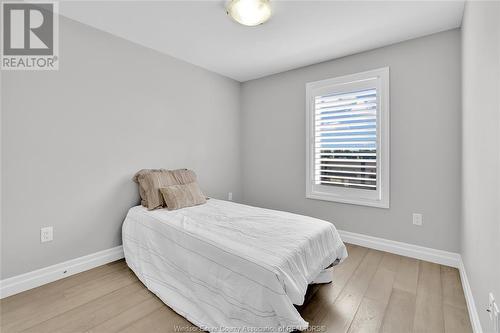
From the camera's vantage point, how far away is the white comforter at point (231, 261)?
1.40m

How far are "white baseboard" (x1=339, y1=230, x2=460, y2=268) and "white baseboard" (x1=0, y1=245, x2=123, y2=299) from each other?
9.38 ft

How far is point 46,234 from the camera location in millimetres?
2168

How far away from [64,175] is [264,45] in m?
2.55

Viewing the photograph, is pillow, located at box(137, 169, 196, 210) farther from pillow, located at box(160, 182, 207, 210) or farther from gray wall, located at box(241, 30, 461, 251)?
gray wall, located at box(241, 30, 461, 251)

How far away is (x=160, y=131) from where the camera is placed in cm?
304

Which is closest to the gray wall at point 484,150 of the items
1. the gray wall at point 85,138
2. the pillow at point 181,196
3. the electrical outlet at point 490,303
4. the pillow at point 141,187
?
the electrical outlet at point 490,303

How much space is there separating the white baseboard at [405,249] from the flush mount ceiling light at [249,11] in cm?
271

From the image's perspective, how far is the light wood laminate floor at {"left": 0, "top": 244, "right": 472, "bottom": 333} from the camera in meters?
1.62

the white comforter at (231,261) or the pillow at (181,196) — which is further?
the pillow at (181,196)

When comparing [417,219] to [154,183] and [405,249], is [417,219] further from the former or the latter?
[154,183]

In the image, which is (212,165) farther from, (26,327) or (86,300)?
(26,327)

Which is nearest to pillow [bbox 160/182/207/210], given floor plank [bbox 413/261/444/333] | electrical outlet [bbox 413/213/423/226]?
floor plank [bbox 413/261/444/333]

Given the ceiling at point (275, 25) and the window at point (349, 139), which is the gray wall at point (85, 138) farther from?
the window at point (349, 139)

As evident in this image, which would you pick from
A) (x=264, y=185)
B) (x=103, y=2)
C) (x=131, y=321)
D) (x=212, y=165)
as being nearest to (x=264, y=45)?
(x=103, y=2)
